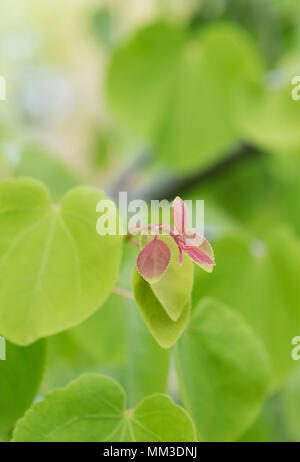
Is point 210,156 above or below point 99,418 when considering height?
above

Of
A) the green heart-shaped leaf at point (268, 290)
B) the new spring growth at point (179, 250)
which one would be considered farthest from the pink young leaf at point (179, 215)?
the green heart-shaped leaf at point (268, 290)

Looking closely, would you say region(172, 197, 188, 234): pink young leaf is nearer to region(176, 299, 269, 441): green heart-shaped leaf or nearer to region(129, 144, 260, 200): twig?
region(176, 299, 269, 441): green heart-shaped leaf

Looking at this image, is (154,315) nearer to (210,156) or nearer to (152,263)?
(152,263)

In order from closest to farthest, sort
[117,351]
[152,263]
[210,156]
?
[152,263] → [117,351] → [210,156]

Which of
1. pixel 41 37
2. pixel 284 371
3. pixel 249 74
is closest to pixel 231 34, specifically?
pixel 249 74

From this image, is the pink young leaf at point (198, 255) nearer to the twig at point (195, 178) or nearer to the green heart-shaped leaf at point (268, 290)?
the green heart-shaped leaf at point (268, 290)

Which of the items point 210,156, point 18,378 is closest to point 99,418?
point 18,378
